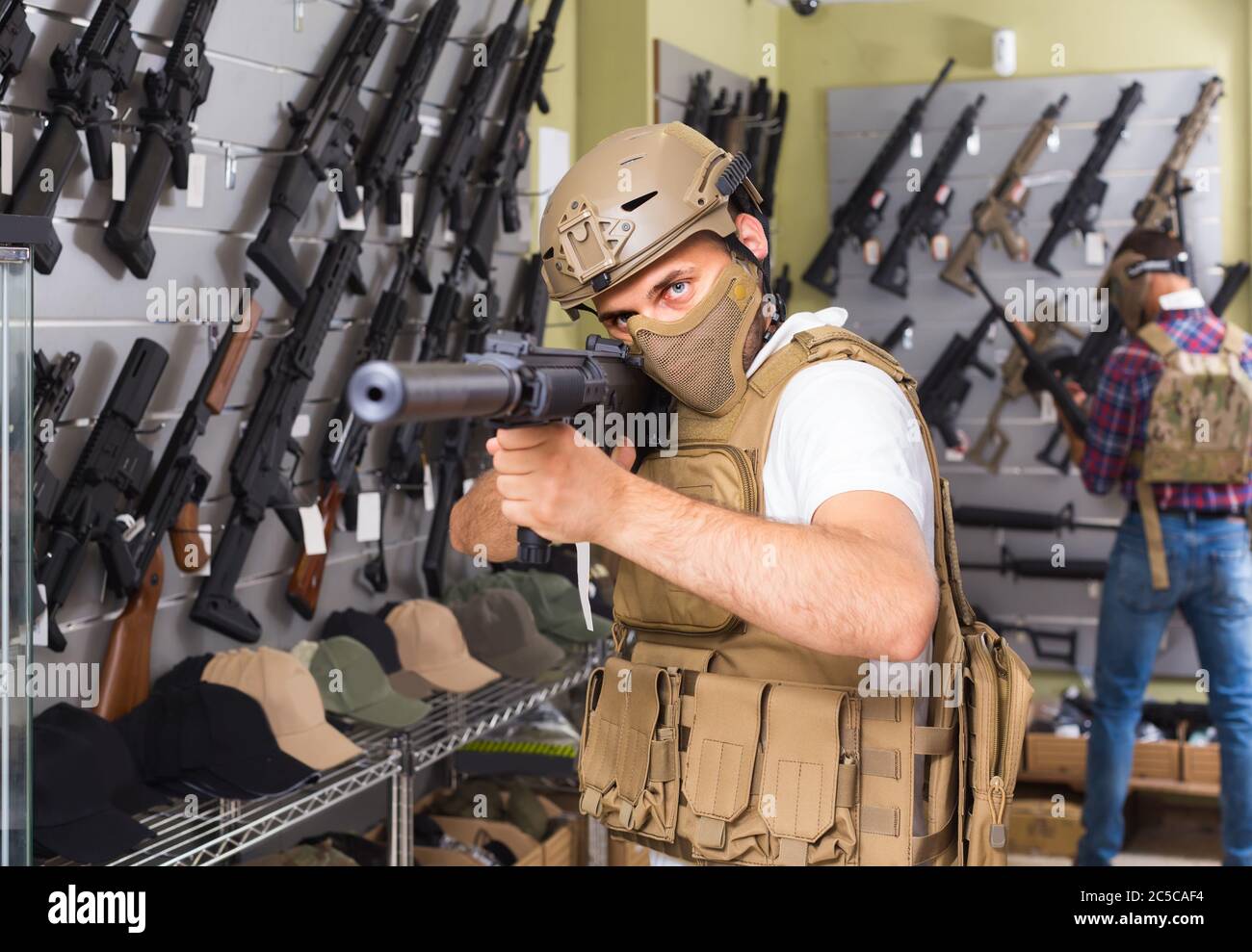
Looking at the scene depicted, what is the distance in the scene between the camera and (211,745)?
2.34 metres

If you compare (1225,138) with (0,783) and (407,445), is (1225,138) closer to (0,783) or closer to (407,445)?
(407,445)

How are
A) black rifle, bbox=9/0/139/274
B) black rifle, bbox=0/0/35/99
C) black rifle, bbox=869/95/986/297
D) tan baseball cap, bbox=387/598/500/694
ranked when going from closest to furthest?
black rifle, bbox=0/0/35/99 < black rifle, bbox=9/0/139/274 < tan baseball cap, bbox=387/598/500/694 < black rifle, bbox=869/95/986/297

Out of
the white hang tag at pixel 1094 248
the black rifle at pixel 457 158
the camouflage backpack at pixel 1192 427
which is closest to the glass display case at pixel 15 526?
the black rifle at pixel 457 158

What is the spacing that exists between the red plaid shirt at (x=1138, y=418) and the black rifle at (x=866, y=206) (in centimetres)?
178

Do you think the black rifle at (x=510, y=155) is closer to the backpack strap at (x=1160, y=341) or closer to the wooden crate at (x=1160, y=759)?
the backpack strap at (x=1160, y=341)

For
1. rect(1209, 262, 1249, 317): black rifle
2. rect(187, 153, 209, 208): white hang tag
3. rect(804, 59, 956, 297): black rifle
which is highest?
rect(804, 59, 956, 297): black rifle

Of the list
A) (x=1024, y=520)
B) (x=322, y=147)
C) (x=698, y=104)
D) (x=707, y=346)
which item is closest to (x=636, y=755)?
(x=707, y=346)

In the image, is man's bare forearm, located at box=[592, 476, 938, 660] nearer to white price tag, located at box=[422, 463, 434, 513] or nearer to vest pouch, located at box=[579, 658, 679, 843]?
vest pouch, located at box=[579, 658, 679, 843]

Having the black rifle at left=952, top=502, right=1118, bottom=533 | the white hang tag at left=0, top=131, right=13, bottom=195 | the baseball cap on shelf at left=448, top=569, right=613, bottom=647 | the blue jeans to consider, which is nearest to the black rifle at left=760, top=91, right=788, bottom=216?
the black rifle at left=952, top=502, right=1118, bottom=533

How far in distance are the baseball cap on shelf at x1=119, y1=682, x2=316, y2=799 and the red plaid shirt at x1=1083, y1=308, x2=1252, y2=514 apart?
2.63m

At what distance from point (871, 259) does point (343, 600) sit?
3.09 m

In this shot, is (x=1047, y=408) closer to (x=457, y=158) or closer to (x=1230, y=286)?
(x=1230, y=286)

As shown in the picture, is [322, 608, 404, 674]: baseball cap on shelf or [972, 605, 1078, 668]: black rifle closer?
[322, 608, 404, 674]: baseball cap on shelf

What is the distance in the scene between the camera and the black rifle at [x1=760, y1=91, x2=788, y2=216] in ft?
18.2
